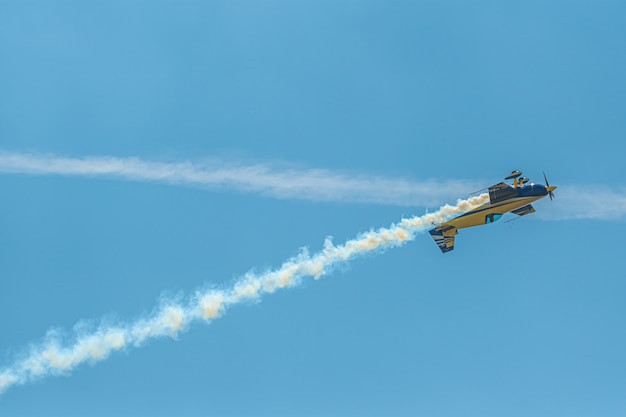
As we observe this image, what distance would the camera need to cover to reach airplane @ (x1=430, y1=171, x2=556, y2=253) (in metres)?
169

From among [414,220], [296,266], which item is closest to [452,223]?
[414,220]

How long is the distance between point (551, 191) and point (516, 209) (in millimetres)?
4449

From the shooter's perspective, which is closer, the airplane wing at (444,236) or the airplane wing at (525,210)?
the airplane wing at (525,210)

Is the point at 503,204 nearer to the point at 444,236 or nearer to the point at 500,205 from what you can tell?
the point at 500,205

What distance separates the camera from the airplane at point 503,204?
555 feet

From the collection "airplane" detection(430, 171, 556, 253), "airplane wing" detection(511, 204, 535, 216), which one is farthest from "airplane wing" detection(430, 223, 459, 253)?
"airplane wing" detection(511, 204, 535, 216)

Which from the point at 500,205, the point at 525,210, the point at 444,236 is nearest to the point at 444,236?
the point at 444,236

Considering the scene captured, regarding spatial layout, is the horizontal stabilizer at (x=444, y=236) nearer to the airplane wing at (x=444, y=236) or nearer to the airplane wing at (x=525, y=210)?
the airplane wing at (x=444, y=236)

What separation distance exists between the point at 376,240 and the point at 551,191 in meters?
20.5

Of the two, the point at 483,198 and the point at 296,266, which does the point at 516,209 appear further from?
the point at 296,266

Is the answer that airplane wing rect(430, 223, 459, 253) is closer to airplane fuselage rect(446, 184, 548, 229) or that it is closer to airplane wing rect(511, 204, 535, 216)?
airplane fuselage rect(446, 184, 548, 229)

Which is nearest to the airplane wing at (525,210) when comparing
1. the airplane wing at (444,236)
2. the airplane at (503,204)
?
the airplane at (503,204)

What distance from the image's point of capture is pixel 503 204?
170 metres

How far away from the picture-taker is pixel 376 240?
174 m
